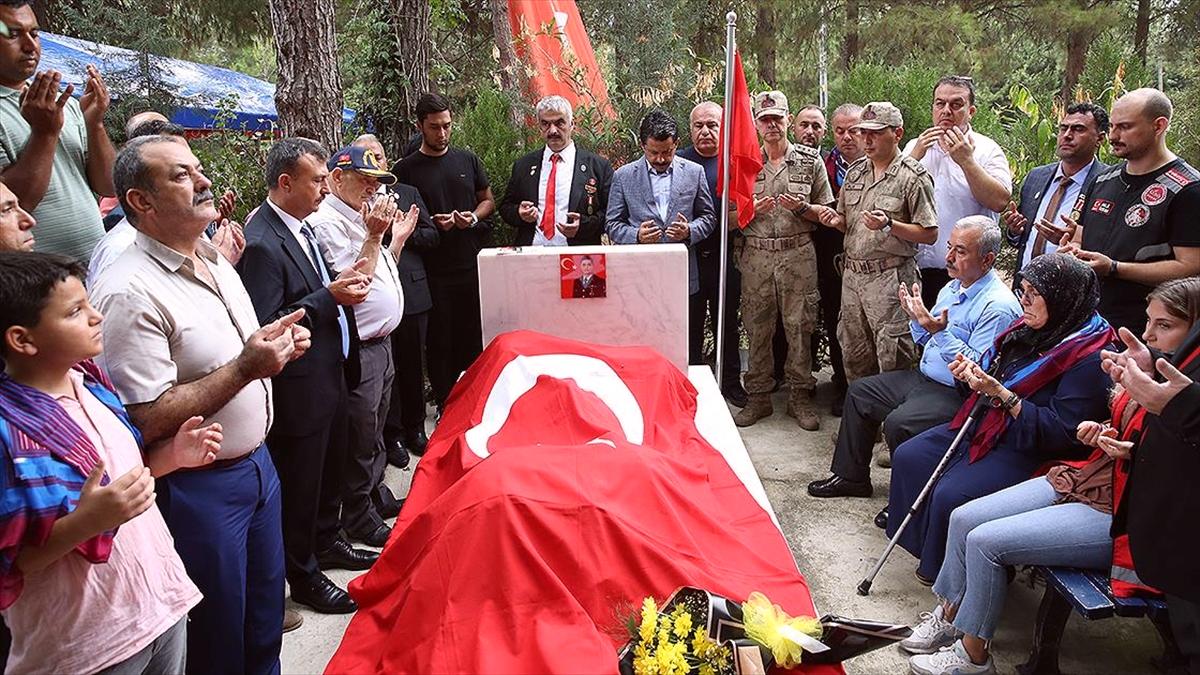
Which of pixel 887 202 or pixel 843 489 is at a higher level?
pixel 887 202

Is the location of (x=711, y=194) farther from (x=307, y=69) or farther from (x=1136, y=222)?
(x=307, y=69)

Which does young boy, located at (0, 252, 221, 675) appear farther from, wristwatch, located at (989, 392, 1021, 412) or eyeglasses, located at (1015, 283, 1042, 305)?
eyeglasses, located at (1015, 283, 1042, 305)

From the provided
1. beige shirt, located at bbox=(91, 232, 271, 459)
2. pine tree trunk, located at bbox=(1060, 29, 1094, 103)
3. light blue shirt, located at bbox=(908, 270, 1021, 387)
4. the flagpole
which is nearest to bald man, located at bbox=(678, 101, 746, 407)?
the flagpole

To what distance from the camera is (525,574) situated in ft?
8.47

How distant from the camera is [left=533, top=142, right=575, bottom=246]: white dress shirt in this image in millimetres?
5555

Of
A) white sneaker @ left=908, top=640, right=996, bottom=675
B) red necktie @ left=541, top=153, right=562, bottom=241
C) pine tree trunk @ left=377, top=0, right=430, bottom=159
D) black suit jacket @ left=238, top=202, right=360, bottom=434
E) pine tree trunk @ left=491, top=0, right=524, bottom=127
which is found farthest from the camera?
pine tree trunk @ left=491, top=0, right=524, bottom=127

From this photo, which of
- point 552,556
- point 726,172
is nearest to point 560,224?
point 726,172

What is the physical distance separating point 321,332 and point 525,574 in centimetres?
135

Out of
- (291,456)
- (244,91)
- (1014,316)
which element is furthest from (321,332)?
(244,91)

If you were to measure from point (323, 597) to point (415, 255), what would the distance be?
84.4 inches

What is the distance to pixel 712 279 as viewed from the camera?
19.2 ft

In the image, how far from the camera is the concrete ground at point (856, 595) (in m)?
3.28

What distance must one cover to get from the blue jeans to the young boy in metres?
2.56

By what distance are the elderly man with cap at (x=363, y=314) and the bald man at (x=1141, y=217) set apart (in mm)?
3072
